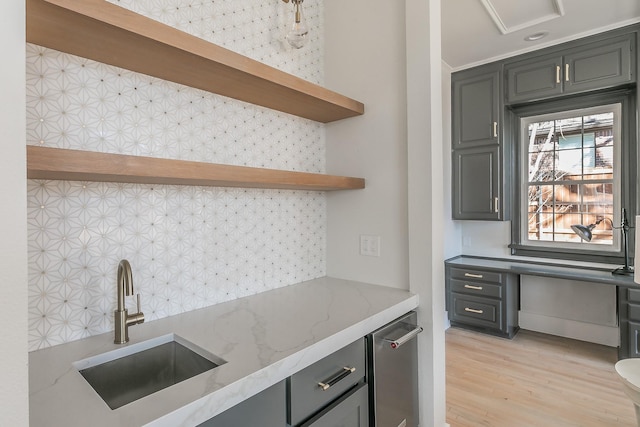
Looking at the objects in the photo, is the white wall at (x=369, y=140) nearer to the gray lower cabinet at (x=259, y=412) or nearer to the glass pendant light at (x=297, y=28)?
the glass pendant light at (x=297, y=28)

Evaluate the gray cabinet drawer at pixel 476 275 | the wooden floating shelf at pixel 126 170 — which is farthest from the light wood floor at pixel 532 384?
the wooden floating shelf at pixel 126 170

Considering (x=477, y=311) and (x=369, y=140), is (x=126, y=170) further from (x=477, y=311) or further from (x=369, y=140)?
(x=477, y=311)

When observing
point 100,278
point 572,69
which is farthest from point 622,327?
point 100,278

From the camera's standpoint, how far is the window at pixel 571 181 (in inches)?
119

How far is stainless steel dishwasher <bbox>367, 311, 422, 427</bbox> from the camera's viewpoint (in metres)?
1.29

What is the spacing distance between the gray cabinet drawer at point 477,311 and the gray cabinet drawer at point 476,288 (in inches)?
1.9

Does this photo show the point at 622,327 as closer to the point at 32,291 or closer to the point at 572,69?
the point at 572,69

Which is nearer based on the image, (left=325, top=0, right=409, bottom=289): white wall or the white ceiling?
(left=325, top=0, right=409, bottom=289): white wall

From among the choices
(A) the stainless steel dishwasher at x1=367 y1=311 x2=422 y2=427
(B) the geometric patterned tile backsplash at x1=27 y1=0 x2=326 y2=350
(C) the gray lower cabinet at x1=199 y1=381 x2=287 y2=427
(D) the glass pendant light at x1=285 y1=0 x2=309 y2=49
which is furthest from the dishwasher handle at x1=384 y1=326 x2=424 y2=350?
(D) the glass pendant light at x1=285 y1=0 x2=309 y2=49

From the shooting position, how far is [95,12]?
86 cm

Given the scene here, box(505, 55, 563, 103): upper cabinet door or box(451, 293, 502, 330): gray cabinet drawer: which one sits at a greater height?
box(505, 55, 563, 103): upper cabinet door

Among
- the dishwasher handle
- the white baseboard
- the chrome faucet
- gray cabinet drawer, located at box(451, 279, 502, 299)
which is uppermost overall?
the chrome faucet

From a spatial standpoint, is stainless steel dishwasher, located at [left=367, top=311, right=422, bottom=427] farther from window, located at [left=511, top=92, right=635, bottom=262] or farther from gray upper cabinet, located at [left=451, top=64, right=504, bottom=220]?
window, located at [left=511, top=92, right=635, bottom=262]

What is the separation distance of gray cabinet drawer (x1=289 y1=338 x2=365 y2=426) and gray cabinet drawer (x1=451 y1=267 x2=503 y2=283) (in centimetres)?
243
